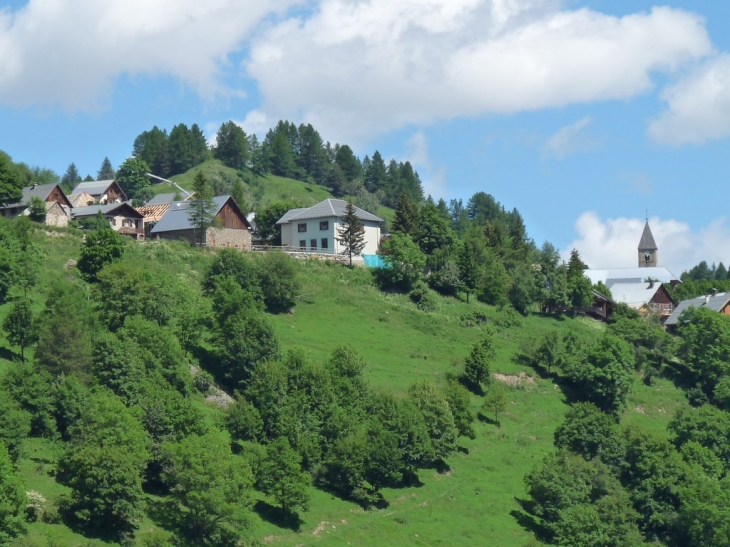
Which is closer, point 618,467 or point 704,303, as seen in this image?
point 618,467

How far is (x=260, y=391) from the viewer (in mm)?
68688

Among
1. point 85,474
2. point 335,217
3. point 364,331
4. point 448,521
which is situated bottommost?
point 448,521

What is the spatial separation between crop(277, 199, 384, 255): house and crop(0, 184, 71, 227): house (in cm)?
2468

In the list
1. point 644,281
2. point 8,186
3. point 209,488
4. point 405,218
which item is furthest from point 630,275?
point 209,488

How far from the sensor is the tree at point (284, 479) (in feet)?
195

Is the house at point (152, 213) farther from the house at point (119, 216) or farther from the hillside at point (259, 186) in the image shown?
the hillside at point (259, 186)

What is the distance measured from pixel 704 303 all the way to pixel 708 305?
1.70 meters

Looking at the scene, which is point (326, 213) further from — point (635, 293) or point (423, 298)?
point (635, 293)

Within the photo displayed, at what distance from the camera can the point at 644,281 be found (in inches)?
6063

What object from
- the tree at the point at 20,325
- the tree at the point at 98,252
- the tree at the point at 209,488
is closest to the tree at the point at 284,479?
the tree at the point at 209,488

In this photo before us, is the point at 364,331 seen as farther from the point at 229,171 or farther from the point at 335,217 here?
the point at 229,171

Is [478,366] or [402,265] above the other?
[402,265]

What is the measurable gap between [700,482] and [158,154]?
457 ft

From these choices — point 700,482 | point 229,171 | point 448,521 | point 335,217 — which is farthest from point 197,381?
point 229,171
